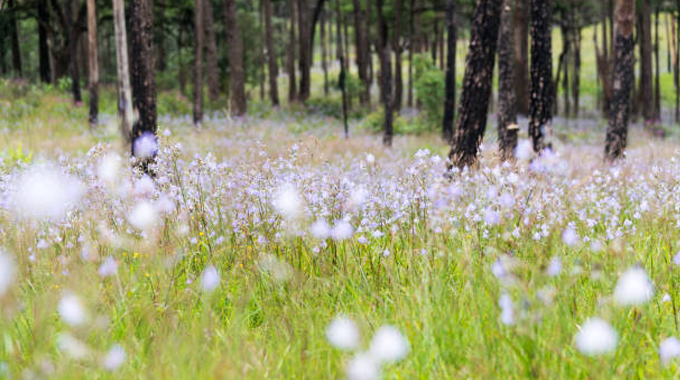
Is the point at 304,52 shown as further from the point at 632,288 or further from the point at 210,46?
the point at 632,288

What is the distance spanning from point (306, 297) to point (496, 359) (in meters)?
1.25

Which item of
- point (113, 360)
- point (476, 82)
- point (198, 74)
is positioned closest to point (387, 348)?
point (113, 360)

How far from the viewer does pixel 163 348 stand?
215 cm

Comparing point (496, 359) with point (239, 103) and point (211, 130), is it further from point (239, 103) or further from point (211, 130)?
point (239, 103)

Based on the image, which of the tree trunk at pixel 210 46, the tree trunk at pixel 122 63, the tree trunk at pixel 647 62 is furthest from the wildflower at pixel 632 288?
the tree trunk at pixel 647 62

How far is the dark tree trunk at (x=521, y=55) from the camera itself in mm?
25188

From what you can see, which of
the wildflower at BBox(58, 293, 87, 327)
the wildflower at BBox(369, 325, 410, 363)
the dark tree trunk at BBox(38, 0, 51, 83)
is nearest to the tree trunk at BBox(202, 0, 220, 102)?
the dark tree trunk at BBox(38, 0, 51, 83)

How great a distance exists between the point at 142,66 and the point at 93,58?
765cm

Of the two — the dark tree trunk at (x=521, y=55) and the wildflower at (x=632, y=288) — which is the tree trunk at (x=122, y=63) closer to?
the wildflower at (x=632, y=288)

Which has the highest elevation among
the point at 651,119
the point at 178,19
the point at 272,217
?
the point at 178,19

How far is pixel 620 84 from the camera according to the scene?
1100 cm

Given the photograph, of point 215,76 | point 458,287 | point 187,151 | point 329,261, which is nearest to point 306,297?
point 329,261

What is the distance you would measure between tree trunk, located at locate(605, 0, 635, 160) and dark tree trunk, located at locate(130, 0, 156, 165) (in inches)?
335

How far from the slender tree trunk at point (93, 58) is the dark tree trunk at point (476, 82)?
892 cm
